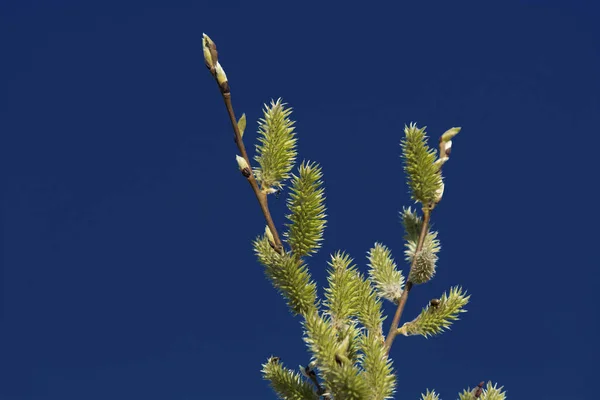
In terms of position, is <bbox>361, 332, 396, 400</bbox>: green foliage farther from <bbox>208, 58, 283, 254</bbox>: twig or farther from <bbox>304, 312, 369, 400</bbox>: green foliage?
<bbox>208, 58, 283, 254</bbox>: twig

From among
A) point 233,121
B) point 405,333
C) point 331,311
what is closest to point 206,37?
point 233,121

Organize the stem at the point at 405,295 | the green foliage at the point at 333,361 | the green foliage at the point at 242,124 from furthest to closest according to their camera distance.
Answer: the stem at the point at 405,295 → the green foliage at the point at 242,124 → the green foliage at the point at 333,361

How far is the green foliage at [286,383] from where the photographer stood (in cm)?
316

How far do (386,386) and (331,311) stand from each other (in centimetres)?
34

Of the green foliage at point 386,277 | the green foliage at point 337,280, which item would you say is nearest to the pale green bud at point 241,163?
the green foliage at point 337,280

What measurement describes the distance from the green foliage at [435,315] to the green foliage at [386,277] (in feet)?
0.48

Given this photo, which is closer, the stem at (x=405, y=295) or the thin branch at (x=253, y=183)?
the thin branch at (x=253, y=183)

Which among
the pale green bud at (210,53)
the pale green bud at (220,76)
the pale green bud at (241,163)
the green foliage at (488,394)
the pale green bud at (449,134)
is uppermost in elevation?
the pale green bud at (210,53)

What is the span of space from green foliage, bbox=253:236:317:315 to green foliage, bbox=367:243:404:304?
329mm

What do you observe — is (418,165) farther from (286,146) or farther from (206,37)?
(206,37)

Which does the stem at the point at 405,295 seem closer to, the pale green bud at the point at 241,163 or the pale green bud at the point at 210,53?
the pale green bud at the point at 241,163

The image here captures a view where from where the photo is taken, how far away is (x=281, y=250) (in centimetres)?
305

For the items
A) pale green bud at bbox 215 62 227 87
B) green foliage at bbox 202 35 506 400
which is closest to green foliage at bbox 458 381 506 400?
green foliage at bbox 202 35 506 400

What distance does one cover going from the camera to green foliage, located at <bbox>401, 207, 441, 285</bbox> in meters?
3.21
